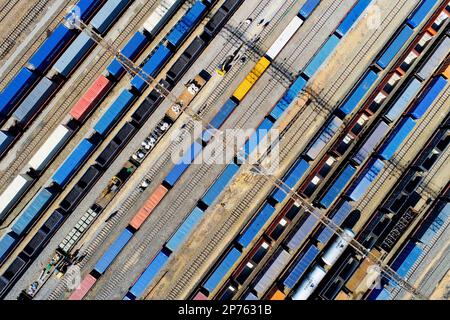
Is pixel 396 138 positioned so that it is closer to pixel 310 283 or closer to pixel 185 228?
pixel 310 283

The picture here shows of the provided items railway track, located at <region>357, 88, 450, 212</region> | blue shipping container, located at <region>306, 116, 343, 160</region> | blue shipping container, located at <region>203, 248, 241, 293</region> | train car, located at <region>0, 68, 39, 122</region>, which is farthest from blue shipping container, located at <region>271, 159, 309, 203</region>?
train car, located at <region>0, 68, 39, 122</region>

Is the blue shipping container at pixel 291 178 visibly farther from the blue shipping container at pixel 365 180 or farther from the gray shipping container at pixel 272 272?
the gray shipping container at pixel 272 272

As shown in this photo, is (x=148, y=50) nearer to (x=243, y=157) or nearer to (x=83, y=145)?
(x=83, y=145)

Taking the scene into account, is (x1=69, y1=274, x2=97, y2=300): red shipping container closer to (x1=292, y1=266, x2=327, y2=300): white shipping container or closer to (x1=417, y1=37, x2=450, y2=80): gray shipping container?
(x1=292, y1=266, x2=327, y2=300): white shipping container

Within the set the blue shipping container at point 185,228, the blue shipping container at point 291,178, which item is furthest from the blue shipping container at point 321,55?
the blue shipping container at point 185,228

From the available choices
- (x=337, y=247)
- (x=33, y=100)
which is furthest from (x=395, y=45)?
(x=33, y=100)
